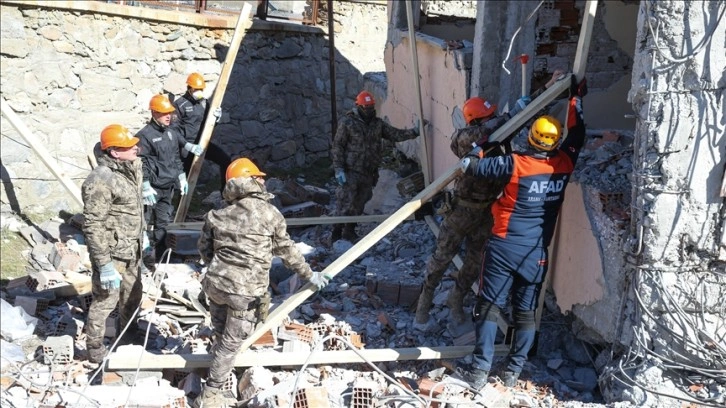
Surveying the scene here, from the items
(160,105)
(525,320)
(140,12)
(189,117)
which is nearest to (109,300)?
(160,105)

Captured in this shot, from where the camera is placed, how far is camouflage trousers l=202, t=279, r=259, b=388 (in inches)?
222

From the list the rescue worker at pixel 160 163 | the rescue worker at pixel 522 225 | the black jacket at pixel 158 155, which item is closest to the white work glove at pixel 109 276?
the rescue worker at pixel 160 163

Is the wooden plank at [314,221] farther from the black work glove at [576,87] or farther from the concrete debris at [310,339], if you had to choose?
the black work glove at [576,87]

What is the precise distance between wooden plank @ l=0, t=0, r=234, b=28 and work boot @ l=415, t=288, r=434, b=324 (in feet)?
18.1

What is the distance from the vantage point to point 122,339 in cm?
668

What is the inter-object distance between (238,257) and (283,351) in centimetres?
108

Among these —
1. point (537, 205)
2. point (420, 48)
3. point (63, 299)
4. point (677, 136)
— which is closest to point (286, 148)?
point (420, 48)

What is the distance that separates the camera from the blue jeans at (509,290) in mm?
5605

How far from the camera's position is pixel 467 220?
650 cm

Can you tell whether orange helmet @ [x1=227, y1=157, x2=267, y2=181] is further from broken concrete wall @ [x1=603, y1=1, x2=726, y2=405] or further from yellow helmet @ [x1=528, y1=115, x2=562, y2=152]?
broken concrete wall @ [x1=603, y1=1, x2=726, y2=405]

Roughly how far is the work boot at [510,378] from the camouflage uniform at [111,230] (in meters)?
3.09

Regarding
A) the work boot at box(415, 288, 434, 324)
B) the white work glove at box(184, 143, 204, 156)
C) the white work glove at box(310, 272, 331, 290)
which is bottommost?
the work boot at box(415, 288, 434, 324)

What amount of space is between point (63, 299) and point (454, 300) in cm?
373

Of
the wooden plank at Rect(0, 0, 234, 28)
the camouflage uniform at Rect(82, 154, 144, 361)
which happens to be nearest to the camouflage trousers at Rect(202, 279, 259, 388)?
the camouflage uniform at Rect(82, 154, 144, 361)
